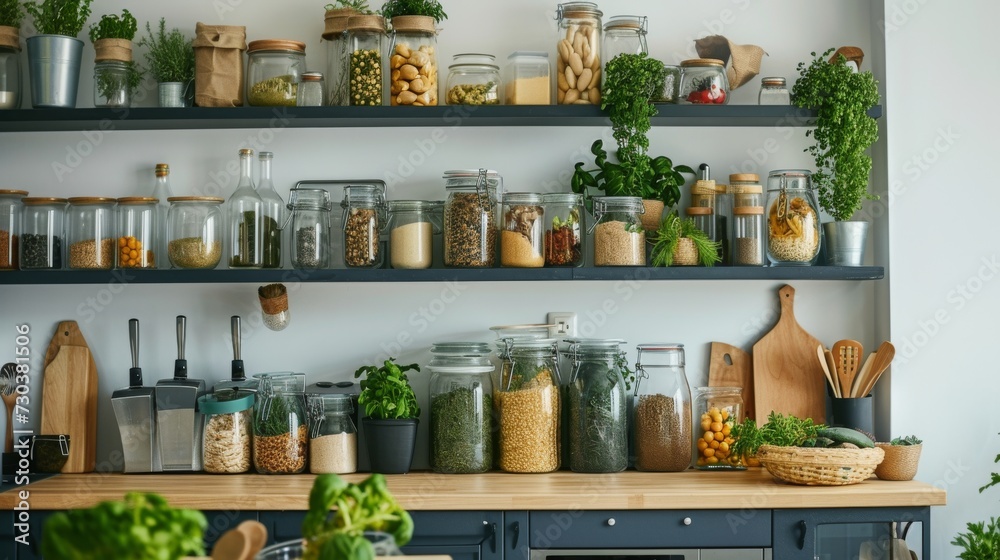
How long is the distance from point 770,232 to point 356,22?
4.62 ft

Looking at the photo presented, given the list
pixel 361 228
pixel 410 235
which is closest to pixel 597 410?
pixel 410 235

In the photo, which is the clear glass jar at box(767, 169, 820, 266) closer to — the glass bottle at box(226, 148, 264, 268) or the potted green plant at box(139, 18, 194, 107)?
the glass bottle at box(226, 148, 264, 268)

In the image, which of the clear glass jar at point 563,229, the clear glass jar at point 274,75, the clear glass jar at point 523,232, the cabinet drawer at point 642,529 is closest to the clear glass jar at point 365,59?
the clear glass jar at point 274,75

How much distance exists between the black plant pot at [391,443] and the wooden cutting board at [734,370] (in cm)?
98

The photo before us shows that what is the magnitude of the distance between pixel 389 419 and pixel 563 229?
0.77 metres

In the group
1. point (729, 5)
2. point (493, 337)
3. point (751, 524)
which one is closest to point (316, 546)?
Answer: point (751, 524)

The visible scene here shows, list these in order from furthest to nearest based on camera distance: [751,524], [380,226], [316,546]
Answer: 1. [380,226]
2. [751,524]
3. [316,546]

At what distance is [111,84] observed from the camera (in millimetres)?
2768

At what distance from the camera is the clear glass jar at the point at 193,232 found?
2717mm

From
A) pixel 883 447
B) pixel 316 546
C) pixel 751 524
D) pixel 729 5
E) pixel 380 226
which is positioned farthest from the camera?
pixel 729 5

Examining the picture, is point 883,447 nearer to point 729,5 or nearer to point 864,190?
point 864,190

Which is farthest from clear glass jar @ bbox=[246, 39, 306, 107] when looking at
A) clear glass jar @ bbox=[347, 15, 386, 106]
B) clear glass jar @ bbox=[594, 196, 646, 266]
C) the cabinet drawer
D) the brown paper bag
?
the cabinet drawer

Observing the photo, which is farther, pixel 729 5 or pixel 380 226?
pixel 729 5

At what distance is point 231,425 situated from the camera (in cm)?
267
